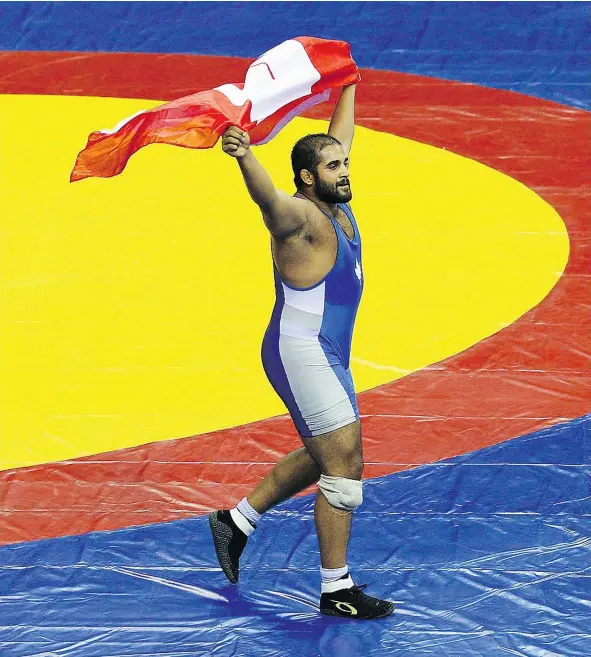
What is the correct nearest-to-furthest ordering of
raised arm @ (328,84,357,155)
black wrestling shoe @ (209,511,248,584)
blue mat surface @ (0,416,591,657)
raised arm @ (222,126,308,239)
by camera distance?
raised arm @ (222,126,308,239), blue mat surface @ (0,416,591,657), black wrestling shoe @ (209,511,248,584), raised arm @ (328,84,357,155)

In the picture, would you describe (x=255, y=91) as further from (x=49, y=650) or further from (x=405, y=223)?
(x=405, y=223)

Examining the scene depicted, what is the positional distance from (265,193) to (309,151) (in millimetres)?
441

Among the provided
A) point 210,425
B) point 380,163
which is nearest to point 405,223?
point 380,163

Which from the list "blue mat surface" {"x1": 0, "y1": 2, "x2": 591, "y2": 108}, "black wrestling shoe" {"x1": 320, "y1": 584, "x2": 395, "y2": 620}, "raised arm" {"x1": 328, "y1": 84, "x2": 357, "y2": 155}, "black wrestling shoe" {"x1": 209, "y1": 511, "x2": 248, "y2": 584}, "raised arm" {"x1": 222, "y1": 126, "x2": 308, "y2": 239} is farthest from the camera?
"blue mat surface" {"x1": 0, "y1": 2, "x2": 591, "y2": 108}

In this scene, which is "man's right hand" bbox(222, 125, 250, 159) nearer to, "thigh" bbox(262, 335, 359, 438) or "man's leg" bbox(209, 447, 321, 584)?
"thigh" bbox(262, 335, 359, 438)

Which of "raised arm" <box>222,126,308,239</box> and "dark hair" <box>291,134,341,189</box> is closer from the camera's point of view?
"raised arm" <box>222,126,308,239</box>

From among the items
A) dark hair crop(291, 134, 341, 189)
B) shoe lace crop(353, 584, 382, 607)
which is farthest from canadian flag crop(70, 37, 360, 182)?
shoe lace crop(353, 584, 382, 607)

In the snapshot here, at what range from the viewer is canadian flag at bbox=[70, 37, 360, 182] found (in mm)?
4652

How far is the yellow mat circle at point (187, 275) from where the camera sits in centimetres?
659

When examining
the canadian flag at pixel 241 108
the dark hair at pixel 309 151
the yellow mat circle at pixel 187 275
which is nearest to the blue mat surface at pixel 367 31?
the yellow mat circle at pixel 187 275

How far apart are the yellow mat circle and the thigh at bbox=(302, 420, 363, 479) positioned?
1.46 metres

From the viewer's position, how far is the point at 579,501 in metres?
5.59

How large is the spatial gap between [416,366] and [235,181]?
2.53 m

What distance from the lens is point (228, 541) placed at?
5.18 metres
